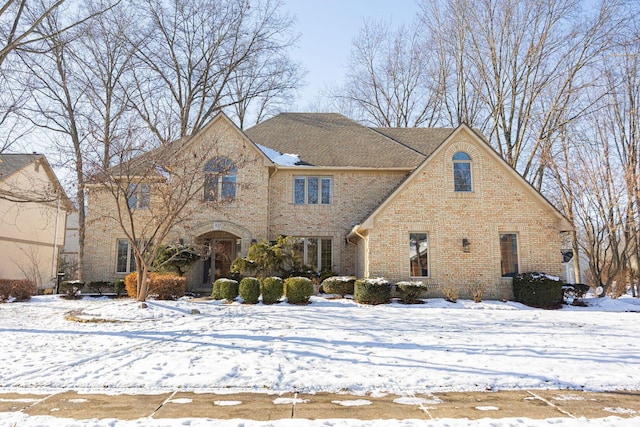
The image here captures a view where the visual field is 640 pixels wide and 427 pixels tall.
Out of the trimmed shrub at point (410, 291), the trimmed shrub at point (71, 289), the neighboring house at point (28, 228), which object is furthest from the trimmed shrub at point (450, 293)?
the neighboring house at point (28, 228)

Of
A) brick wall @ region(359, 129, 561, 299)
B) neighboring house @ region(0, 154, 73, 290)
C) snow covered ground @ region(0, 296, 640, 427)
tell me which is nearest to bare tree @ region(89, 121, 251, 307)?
snow covered ground @ region(0, 296, 640, 427)

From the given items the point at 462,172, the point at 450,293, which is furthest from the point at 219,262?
the point at 462,172

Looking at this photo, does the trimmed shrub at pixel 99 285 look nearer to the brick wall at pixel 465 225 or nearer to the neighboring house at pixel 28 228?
the neighboring house at pixel 28 228

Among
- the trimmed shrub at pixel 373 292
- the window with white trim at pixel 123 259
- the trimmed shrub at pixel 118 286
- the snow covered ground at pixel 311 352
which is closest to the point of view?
the snow covered ground at pixel 311 352

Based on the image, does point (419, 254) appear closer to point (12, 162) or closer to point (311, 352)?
point (311, 352)

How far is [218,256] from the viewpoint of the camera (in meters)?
19.3

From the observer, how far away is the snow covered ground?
201 inches

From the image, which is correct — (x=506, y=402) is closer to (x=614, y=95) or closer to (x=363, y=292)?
(x=363, y=292)

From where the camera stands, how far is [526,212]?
1540 centimetres

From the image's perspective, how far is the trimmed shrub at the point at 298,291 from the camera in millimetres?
13484

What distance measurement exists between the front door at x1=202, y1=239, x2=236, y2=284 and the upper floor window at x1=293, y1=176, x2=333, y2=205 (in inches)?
153

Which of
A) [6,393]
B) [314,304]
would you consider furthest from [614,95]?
[6,393]

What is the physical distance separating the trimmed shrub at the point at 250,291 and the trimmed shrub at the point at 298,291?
1.01 meters

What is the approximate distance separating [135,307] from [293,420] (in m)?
8.79
